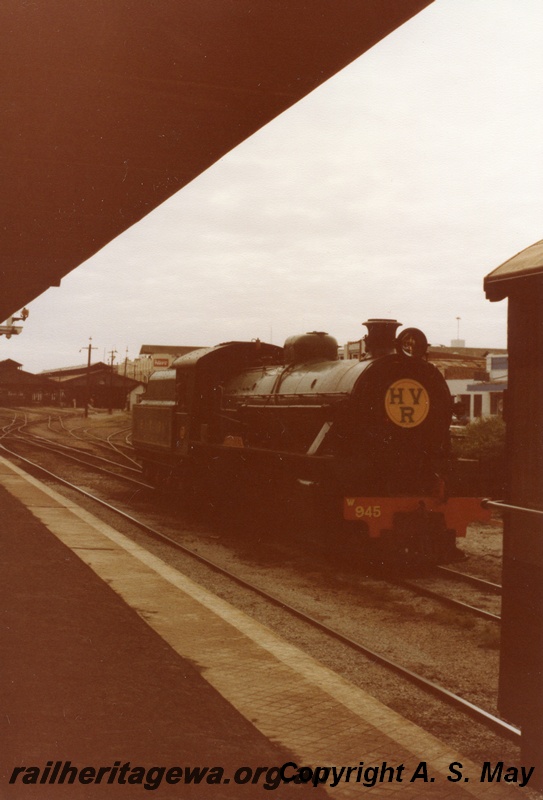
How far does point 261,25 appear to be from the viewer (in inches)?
167

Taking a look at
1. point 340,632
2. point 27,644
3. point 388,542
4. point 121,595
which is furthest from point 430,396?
point 27,644

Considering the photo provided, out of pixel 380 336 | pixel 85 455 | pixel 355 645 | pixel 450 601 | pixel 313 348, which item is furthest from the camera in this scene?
pixel 85 455

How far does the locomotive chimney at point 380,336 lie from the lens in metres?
11.1

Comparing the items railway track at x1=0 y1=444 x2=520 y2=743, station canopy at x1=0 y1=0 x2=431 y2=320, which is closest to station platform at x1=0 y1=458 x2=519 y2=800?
railway track at x1=0 y1=444 x2=520 y2=743

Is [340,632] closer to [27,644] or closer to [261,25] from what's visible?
[27,644]

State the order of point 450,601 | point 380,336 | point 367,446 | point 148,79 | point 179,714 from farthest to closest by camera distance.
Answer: point 380,336
point 367,446
point 450,601
point 148,79
point 179,714

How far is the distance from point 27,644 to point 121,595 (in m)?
2.07

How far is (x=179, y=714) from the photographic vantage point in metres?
4.66

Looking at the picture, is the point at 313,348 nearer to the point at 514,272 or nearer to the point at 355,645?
the point at 355,645

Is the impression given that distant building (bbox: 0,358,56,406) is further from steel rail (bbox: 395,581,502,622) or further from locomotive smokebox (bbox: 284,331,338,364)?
steel rail (bbox: 395,581,502,622)

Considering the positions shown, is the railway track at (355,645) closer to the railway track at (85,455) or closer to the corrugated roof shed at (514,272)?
the corrugated roof shed at (514,272)

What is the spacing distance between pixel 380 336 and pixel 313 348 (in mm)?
2228

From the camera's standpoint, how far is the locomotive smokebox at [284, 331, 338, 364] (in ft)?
43.5

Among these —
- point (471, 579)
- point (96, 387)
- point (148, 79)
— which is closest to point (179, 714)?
point (148, 79)
